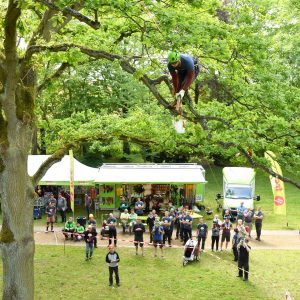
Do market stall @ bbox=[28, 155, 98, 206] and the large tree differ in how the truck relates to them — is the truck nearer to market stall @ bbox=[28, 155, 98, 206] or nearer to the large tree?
market stall @ bbox=[28, 155, 98, 206]

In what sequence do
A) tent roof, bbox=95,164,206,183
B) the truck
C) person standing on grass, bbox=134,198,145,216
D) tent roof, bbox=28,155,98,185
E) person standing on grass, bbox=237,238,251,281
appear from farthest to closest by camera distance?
the truck → tent roof, bbox=28,155,98,185 → tent roof, bbox=95,164,206,183 → person standing on grass, bbox=134,198,145,216 → person standing on grass, bbox=237,238,251,281

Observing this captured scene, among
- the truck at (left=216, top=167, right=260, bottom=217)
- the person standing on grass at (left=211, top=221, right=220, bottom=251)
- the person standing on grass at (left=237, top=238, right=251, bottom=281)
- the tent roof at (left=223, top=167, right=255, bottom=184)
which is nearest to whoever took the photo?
the person standing on grass at (left=237, top=238, right=251, bottom=281)

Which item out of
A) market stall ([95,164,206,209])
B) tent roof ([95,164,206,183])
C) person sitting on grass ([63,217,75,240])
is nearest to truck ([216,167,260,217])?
market stall ([95,164,206,209])

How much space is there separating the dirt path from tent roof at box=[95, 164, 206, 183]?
3.36 metres

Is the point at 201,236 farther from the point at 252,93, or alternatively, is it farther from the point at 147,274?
the point at 252,93

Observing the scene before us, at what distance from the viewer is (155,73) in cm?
1173

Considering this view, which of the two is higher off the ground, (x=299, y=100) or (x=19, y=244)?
(x=299, y=100)

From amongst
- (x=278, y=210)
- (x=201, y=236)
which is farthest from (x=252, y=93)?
(x=278, y=210)

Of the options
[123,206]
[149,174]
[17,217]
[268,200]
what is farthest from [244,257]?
[268,200]

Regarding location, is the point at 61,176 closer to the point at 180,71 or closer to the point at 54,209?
the point at 54,209

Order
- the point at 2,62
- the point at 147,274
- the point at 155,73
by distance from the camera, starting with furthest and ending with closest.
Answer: the point at 147,274
the point at 155,73
the point at 2,62

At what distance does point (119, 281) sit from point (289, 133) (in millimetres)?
7789

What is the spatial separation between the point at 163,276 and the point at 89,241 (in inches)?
120

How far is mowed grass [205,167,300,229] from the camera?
22.9m
